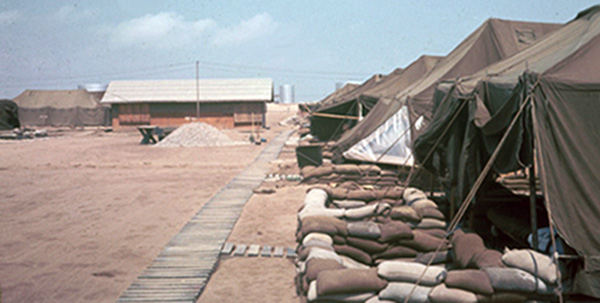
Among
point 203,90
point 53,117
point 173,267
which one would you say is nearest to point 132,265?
point 173,267

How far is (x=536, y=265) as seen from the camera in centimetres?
489

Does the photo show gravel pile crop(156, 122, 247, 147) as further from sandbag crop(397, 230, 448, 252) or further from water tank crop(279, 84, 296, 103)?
water tank crop(279, 84, 296, 103)

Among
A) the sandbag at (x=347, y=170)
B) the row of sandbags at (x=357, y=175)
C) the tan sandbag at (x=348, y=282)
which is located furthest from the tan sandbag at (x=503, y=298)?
the sandbag at (x=347, y=170)

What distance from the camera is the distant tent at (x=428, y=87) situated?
12.4 m

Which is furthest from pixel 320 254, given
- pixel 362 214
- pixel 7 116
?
pixel 7 116

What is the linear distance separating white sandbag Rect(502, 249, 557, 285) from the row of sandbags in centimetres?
738

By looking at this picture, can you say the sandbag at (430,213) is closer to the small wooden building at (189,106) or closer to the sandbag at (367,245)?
the sandbag at (367,245)

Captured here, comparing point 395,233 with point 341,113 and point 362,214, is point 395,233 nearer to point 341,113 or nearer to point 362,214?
point 362,214

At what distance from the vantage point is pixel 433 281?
5098 mm

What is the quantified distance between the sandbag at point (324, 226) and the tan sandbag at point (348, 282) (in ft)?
4.85

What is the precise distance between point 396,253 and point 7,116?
4124cm

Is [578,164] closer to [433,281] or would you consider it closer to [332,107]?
[433,281]

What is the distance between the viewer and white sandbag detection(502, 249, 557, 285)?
4.86 metres

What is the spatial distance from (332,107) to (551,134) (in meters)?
16.0
